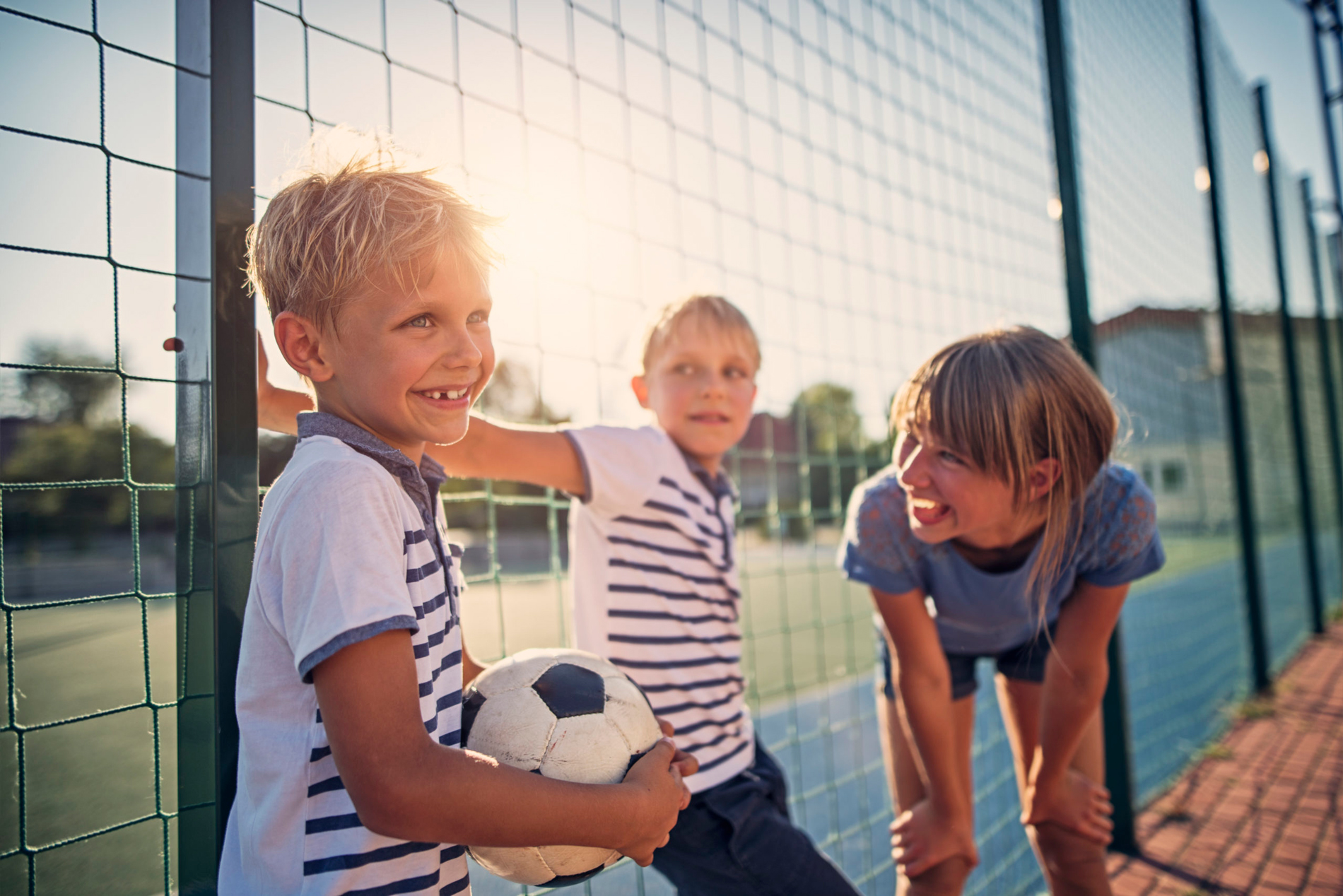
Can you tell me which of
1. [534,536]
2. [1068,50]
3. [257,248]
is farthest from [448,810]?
[534,536]

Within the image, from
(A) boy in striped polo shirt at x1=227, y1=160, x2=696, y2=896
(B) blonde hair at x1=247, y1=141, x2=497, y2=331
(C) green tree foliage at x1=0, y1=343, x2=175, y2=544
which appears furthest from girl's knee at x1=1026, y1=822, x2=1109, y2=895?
(C) green tree foliage at x1=0, y1=343, x2=175, y2=544

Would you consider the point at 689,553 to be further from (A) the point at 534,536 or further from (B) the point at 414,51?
(A) the point at 534,536

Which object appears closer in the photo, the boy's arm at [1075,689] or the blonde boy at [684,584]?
the blonde boy at [684,584]

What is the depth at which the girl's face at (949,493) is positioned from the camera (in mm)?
1592

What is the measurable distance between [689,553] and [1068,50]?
2723 mm

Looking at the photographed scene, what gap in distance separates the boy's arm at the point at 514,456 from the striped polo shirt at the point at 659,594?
3 centimetres

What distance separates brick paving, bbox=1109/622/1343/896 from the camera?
2.65 m

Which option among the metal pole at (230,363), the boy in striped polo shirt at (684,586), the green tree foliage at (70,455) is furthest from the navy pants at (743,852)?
the green tree foliage at (70,455)

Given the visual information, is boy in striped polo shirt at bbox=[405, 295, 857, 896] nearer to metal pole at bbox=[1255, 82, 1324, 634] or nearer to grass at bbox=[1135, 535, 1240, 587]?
grass at bbox=[1135, 535, 1240, 587]

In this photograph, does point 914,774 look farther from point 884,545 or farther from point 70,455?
point 70,455

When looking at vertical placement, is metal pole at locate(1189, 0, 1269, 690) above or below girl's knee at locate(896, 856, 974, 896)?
above

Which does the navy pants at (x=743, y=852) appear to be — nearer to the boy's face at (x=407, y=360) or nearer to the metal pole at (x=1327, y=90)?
the boy's face at (x=407, y=360)

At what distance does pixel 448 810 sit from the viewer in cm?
84

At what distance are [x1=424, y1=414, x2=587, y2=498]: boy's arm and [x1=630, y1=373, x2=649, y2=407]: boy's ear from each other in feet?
1.55
